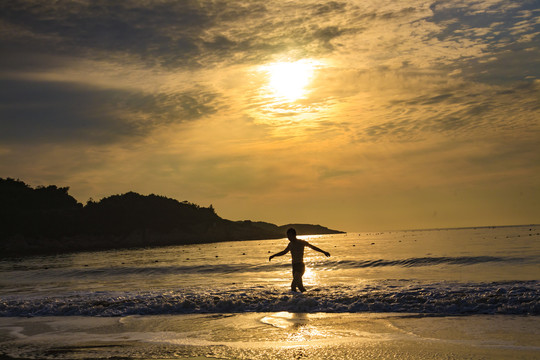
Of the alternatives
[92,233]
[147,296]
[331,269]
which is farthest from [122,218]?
[147,296]

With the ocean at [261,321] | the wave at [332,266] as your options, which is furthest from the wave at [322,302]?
the wave at [332,266]

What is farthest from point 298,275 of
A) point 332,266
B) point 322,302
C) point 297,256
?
point 332,266

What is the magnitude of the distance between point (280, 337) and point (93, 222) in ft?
518

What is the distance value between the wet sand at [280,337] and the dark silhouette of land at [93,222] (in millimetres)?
119308

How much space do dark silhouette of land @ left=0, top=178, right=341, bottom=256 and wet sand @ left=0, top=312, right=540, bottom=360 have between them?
391ft

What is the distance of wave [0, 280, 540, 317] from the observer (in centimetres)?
A: 1531

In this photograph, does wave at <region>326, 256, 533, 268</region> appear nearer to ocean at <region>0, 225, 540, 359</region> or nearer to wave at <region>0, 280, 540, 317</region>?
wave at <region>0, 280, 540, 317</region>

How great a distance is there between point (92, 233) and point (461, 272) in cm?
14043

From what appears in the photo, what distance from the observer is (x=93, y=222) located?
6201 inches

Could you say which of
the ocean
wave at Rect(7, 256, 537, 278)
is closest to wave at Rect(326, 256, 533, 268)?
wave at Rect(7, 256, 537, 278)

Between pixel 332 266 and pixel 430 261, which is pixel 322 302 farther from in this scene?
pixel 430 261

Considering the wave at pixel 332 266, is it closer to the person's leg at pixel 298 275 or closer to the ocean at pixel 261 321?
the ocean at pixel 261 321

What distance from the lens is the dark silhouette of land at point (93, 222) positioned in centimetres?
13350

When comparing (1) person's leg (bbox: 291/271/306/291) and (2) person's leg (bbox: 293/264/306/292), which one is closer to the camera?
(2) person's leg (bbox: 293/264/306/292)
